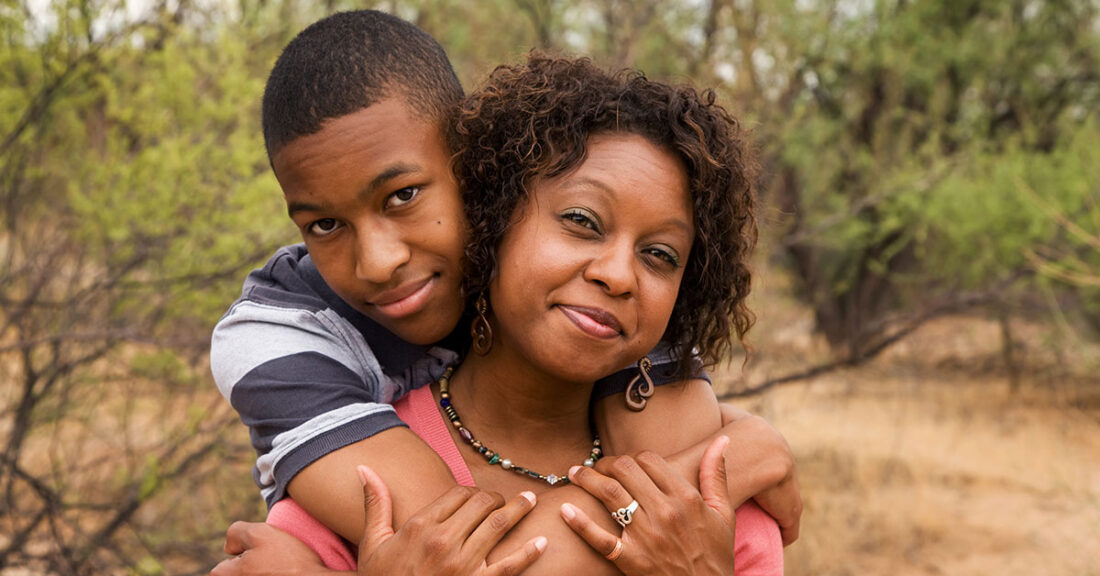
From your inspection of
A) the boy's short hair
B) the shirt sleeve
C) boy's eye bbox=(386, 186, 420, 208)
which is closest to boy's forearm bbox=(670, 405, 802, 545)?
the shirt sleeve

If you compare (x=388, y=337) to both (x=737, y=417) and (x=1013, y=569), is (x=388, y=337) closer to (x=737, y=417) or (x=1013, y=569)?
(x=737, y=417)

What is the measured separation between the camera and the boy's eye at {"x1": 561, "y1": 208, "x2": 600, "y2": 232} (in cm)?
154

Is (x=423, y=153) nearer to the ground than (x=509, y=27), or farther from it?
nearer to the ground

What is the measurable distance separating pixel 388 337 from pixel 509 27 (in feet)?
21.4

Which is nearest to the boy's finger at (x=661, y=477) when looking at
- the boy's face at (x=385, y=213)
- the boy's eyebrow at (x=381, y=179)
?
the boy's face at (x=385, y=213)

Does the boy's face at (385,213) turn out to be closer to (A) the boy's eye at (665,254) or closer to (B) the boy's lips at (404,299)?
(B) the boy's lips at (404,299)

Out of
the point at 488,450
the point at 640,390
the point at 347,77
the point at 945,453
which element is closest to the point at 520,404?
the point at 488,450

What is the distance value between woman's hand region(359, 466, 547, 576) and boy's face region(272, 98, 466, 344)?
35 centimetres

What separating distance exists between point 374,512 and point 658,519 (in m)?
0.45

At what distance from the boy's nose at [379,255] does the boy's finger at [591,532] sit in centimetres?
52

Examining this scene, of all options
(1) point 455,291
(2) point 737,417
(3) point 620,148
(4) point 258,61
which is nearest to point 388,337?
(1) point 455,291

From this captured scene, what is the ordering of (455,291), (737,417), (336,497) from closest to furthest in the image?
(336,497) < (455,291) < (737,417)

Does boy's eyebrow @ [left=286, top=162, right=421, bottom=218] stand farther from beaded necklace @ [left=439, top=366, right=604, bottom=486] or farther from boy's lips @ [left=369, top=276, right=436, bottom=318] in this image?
beaded necklace @ [left=439, top=366, right=604, bottom=486]

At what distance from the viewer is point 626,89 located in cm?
165
